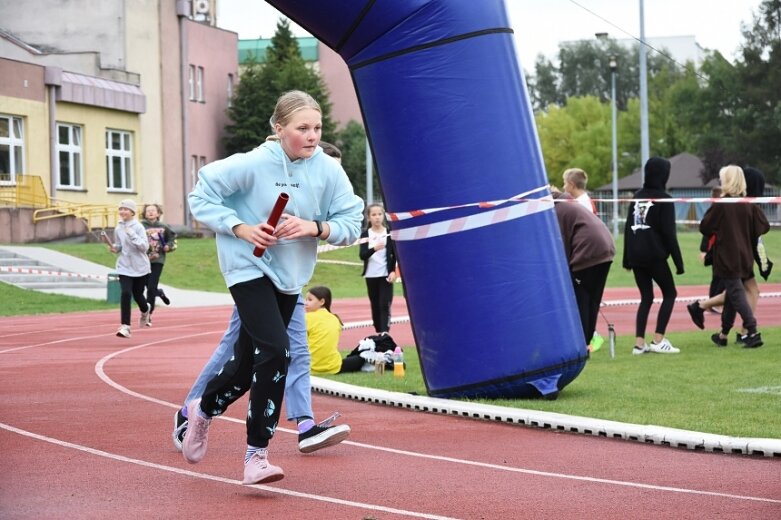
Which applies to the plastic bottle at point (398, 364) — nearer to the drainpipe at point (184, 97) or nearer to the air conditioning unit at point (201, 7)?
the drainpipe at point (184, 97)

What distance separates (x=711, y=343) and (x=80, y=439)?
895 centimetres

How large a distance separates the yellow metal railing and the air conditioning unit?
19139 millimetres

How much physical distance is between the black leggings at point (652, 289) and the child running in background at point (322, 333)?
332 centimetres

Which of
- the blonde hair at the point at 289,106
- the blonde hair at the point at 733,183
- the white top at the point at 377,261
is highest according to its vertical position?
the blonde hair at the point at 289,106

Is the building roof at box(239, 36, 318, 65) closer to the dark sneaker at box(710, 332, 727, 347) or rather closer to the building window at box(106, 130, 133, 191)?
the building window at box(106, 130, 133, 191)

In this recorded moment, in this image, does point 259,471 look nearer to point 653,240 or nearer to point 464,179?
point 464,179

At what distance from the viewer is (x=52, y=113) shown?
46.5 meters

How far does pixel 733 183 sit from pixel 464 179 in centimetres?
570

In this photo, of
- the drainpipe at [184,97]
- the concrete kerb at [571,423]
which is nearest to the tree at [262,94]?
the drainpipe at [184,97]

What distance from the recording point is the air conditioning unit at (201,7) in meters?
63.7

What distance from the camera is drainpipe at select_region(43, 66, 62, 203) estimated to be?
4622 cm

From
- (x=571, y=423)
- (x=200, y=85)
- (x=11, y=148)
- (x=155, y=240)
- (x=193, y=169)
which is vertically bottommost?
(x=571, y=423)

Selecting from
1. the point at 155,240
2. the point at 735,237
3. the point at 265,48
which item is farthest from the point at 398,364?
the point at 265,48

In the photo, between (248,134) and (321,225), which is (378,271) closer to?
(321,225)
